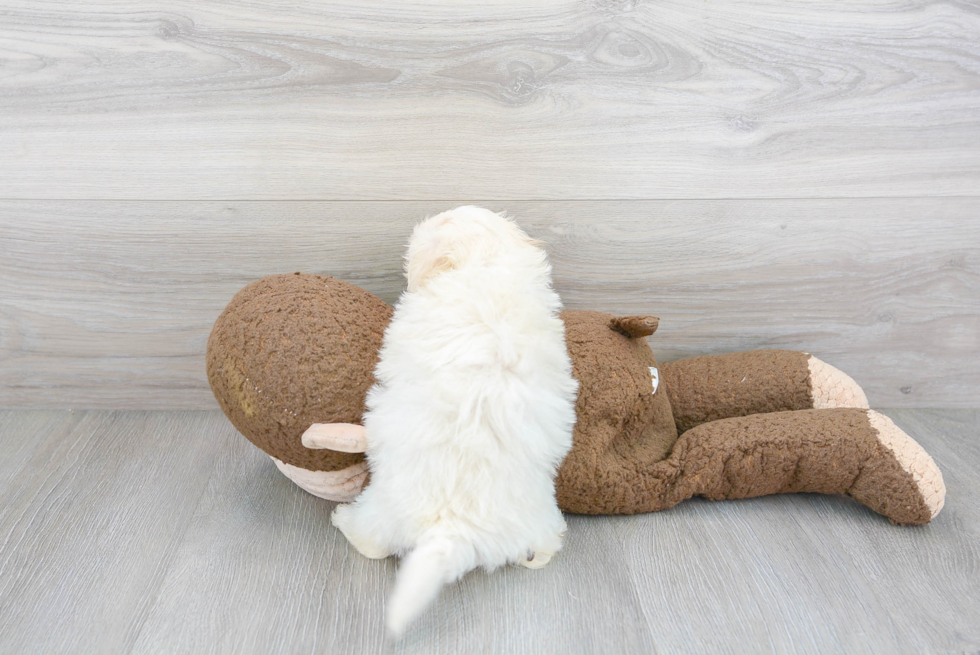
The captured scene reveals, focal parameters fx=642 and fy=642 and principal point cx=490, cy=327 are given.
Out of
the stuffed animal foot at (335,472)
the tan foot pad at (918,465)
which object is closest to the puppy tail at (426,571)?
the stuffed animal foot at (335,472)

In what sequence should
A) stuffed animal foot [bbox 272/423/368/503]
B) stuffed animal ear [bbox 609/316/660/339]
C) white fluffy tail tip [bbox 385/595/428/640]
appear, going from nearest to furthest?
white fluffy tail tip [bbox 385/595/428/640] → stuffed animal foot [bbox 272/423/368/503] → stuffed animal ear [bbox 609/316/660/339]

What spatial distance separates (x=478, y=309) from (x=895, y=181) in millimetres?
690

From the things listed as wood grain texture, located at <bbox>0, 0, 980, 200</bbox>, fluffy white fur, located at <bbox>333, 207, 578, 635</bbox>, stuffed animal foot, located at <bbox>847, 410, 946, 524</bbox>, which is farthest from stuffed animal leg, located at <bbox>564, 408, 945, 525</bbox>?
wood grain texture, located at <bbox>0, 0, 980, 200</bbox>

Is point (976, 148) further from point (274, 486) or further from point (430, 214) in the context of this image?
point (274, 486)

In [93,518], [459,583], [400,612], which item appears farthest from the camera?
[93,518]

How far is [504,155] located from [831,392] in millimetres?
572

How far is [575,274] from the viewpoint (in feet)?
3.19

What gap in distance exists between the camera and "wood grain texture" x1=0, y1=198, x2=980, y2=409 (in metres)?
0.94

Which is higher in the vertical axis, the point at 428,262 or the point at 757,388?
the point at 428,262

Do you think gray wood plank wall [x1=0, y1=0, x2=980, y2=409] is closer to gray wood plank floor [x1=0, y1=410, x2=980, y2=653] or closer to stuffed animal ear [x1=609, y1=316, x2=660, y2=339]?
stuffed animal ear [x1=609, y1=316, x2=660, y2=339]

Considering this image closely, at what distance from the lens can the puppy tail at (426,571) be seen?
59 centimetres

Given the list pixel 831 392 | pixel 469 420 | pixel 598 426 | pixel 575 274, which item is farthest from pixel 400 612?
pixel 831 392

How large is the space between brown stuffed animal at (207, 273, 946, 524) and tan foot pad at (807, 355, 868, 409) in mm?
26

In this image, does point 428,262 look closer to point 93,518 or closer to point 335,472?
point 335,472
